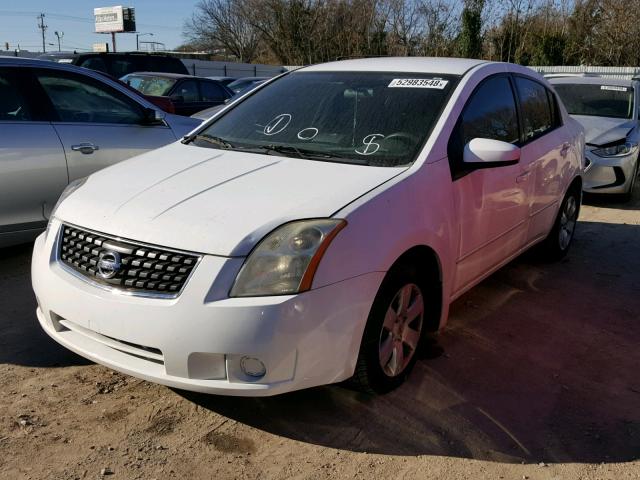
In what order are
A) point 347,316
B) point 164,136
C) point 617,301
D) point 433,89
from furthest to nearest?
1. point 164,136
2. point 617,301
3. point 433,89
4. point 347,316

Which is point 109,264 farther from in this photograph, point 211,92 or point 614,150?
point 211,92

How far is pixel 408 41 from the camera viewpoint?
3141 cm

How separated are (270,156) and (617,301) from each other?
2.90 m

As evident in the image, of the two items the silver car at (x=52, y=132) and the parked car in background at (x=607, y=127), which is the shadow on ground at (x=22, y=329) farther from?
the parked car in background at (x=607, y=127)

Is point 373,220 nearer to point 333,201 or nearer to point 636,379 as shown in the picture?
point 333,201

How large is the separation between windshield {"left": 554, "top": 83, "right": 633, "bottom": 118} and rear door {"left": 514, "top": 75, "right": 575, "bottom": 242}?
13.9 feet

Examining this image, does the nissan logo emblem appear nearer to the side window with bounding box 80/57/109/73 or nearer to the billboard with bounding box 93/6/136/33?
the side window with bounding box 80/57/109/73

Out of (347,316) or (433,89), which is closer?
(347,316)

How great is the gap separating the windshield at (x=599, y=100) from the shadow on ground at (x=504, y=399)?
17.0 ft

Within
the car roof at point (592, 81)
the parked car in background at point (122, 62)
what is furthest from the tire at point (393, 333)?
the parked car in background at point (122, 62)

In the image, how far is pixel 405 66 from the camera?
405 centimetres

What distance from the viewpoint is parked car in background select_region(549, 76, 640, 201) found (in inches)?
312

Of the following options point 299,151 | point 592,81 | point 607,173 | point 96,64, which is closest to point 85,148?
point 299,151

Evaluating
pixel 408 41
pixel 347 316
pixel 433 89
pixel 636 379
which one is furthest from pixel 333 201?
pixel 408 41
